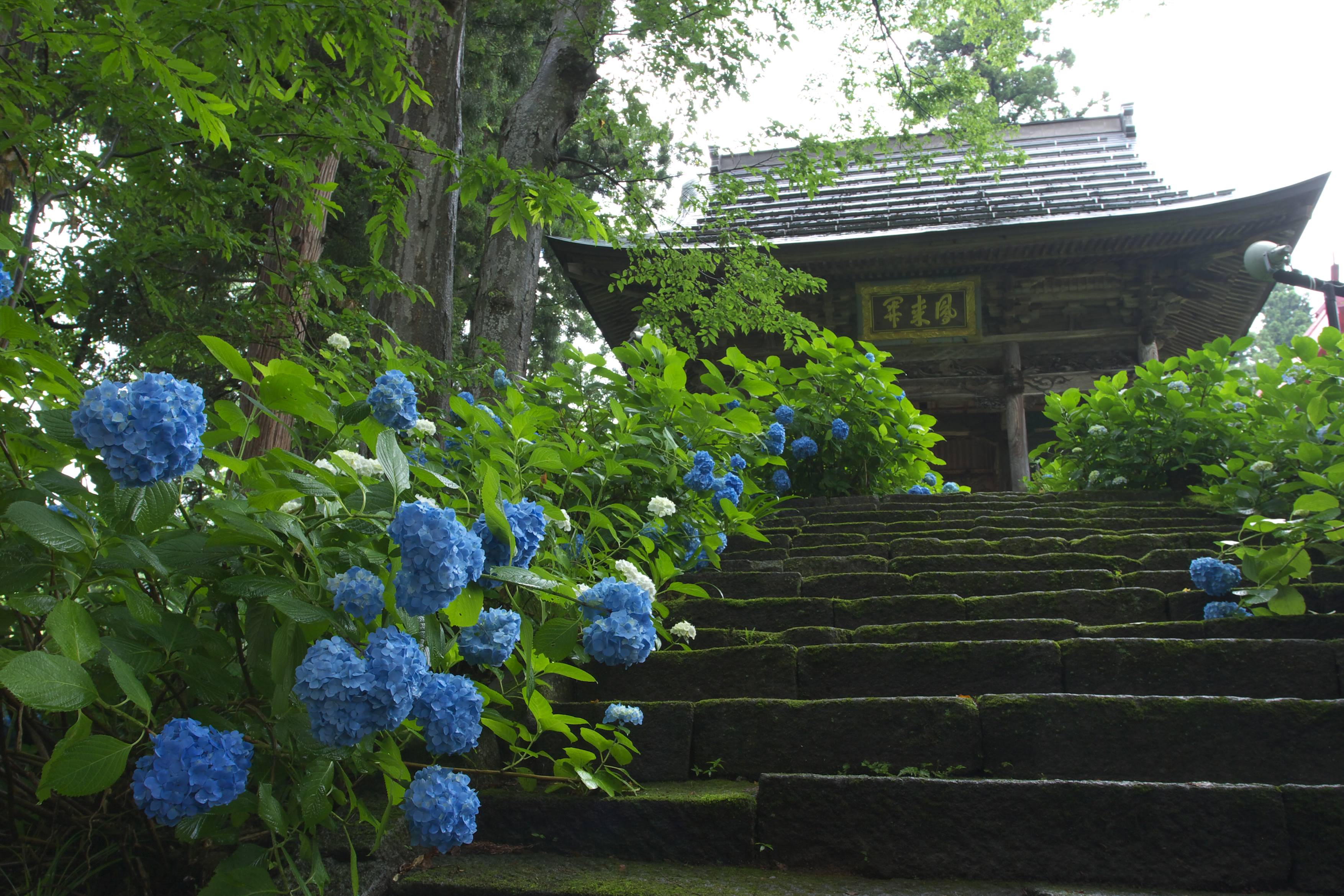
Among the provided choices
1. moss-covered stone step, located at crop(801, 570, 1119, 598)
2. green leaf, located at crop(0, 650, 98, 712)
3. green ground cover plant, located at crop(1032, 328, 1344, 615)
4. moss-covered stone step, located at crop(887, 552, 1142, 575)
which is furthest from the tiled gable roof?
green leaf, located at crop(0, 650, 98, 712)

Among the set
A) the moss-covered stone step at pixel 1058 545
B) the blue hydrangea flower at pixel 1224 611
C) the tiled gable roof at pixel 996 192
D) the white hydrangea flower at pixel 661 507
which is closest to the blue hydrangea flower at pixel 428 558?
the white hydrangea flower at pixel 661 507

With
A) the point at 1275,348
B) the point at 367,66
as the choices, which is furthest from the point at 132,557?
the point at 1275,348

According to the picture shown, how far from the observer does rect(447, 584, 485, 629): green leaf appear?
1.19 m

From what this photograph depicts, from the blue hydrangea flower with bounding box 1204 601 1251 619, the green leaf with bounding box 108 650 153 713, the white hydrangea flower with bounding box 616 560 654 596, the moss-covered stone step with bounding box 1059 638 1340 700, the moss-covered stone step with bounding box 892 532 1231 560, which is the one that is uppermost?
the moss-covered stone step with bounding box 892 532 1231 560

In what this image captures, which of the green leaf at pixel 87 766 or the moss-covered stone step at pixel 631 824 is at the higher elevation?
the green leaf at pixel 87 766

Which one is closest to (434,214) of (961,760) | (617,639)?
(617,639)

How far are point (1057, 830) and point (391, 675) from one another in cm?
125

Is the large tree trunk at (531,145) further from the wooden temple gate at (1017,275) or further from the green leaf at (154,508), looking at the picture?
the green leaf at (154,508)

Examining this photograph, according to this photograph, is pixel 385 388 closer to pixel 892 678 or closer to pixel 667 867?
pixel 667 867

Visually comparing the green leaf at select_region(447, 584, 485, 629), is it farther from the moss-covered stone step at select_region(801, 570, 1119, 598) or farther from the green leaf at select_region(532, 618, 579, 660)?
the moss-covered stone step at select_region(801, 570, 1119, 598)

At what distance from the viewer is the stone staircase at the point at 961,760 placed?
152 centimetres

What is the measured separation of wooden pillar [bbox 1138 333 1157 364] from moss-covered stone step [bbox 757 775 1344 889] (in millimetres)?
8081

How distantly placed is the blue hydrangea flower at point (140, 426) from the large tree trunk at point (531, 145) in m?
5.35

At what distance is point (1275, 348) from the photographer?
382cm
